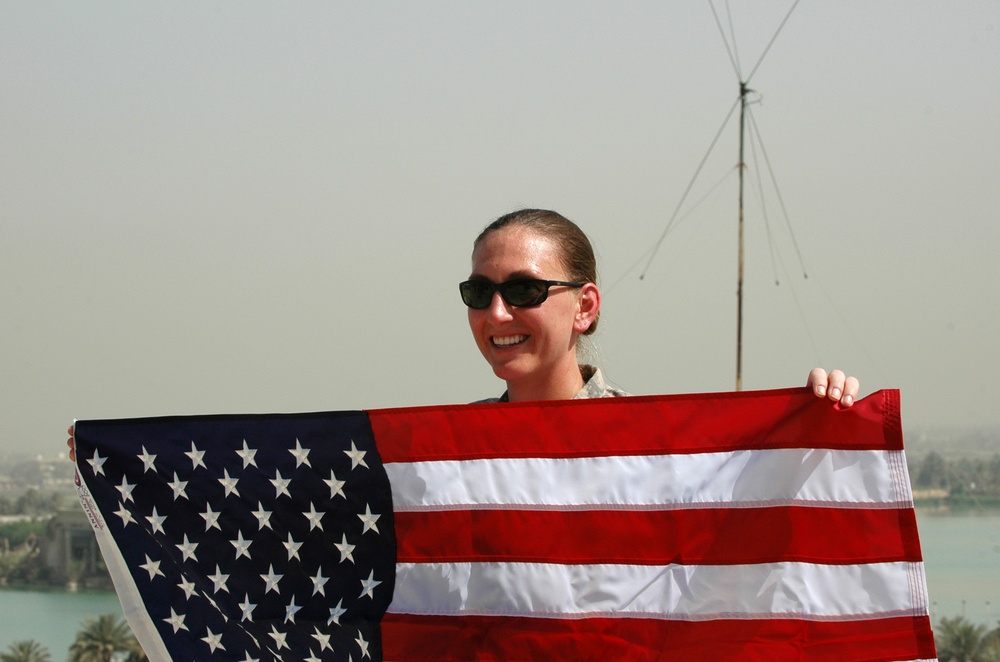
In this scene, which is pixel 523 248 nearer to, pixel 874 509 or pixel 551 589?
pixel 551 589

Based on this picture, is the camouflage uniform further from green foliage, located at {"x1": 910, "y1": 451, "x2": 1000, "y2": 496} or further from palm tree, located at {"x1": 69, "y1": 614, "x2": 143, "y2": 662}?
palm tree, located at {"x1": 69, "y1": 614, "x2": 143, "y2": 662}

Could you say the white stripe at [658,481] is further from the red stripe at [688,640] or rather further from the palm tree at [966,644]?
the palm tree at [966,644]

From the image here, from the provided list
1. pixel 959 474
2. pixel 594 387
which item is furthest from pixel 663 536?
pixel 959 474

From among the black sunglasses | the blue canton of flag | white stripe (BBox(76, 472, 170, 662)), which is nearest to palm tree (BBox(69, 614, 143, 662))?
white stripe (BBox(76, 472, 170, 662))

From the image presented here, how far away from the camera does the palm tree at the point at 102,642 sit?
45.4 metres

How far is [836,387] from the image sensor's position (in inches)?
175

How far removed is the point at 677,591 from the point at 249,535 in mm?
1873

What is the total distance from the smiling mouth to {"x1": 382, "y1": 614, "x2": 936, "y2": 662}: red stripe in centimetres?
110

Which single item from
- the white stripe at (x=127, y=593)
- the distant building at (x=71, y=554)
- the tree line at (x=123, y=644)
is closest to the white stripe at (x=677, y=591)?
the white stripe at (x=127, y=593)

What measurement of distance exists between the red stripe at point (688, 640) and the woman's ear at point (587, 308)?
47.4 inches

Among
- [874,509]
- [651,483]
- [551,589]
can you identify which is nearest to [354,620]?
[551,589]

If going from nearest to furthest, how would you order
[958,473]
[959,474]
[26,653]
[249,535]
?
[249,535], [959,474], [958,473], [26,653]

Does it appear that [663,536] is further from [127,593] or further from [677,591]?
[127,593]

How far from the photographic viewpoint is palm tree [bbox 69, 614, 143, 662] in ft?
149
